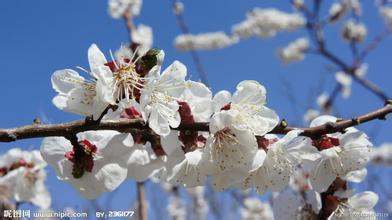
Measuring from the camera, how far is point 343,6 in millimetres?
8469

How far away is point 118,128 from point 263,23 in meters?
9.75

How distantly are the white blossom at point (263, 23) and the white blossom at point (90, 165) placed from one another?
369 inches

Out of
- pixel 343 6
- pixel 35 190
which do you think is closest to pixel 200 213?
pixel 343 6

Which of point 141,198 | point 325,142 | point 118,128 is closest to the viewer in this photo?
point 118,128

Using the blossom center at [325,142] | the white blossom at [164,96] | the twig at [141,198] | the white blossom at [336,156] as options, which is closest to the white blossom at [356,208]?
the white blossom at [336,156]

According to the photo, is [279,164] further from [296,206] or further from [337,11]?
[337,11]

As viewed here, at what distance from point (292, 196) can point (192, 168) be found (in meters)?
0.53

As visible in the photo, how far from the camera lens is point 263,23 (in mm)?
10531

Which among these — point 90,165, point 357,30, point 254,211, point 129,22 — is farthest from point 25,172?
point 357,30

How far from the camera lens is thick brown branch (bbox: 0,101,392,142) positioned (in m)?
1.01

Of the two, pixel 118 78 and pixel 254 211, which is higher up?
pixel 254 211

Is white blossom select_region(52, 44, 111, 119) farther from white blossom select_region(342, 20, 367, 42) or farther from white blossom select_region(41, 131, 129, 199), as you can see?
white blossom select_region(342, 20, 367, 42)

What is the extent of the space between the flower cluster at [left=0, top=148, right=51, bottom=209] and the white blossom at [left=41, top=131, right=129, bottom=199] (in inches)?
59.2

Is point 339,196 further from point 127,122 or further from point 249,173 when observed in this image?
point 127,122
